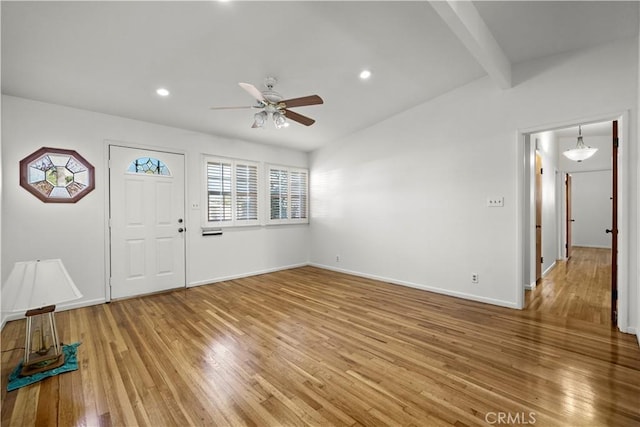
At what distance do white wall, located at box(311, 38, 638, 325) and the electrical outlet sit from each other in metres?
0.05

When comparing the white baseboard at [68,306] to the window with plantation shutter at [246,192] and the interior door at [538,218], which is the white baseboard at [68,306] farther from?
the interior door at [538,218]

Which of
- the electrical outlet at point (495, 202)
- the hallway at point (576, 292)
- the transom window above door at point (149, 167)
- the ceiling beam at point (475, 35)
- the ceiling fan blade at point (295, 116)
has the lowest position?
the hallway at point (576, 292)

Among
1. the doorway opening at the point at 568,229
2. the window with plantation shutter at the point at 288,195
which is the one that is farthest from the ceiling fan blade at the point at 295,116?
the doorway opening at the point at 568,229

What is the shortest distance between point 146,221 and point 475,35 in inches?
186

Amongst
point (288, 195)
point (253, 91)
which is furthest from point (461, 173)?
point (288, 195)

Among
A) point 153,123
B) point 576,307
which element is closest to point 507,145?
point 576,307

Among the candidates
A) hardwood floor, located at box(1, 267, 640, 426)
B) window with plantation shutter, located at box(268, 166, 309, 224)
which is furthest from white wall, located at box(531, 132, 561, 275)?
window with plantation shutter, located at box(268, 166, 309, 224)

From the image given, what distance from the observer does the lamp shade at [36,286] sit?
6.61 ft

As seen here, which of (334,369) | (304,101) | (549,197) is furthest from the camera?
(549,197)

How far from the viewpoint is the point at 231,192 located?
5.20 m

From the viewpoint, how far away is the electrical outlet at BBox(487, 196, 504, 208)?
3565mm

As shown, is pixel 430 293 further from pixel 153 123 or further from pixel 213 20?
pixel 153 123

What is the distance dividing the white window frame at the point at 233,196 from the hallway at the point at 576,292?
4.56 m

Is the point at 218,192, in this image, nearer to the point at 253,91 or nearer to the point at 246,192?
the point at 246,192
